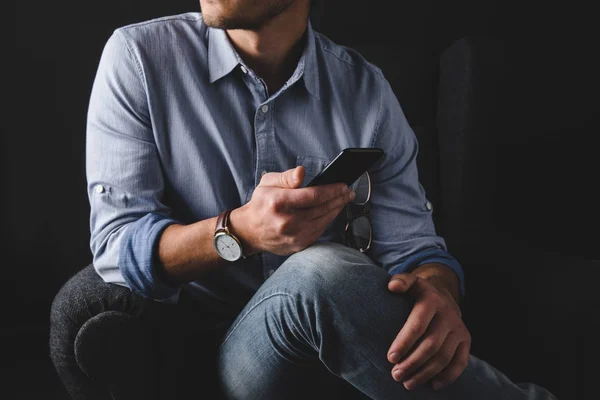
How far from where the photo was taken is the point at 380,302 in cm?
97

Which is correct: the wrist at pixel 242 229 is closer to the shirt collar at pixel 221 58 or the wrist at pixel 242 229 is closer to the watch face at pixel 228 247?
the watch face at pixel 228 247

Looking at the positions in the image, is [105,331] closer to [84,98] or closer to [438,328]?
[438,328]

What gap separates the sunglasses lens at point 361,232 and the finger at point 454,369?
396mm

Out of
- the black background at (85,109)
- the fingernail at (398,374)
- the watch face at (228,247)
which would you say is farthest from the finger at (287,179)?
the black background at (85,109)

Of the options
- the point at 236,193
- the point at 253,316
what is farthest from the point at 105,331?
the point at 236,193

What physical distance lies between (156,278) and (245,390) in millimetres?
241

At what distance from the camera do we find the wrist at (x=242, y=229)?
1.04m

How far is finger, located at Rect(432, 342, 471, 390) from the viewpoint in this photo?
99 centimetres

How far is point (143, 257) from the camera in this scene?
1.08m

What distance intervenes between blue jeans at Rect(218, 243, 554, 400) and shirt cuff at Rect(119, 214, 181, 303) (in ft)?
0.55

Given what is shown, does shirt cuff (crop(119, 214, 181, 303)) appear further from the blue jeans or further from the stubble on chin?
the stubble on chin

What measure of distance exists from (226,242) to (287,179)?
16 centimetres

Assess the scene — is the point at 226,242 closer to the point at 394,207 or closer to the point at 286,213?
the point at 286,213

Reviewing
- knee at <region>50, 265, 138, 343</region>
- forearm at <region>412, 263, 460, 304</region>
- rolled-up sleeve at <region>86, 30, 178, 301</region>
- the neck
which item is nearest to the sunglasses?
forearm at <region>412, 263, 460, 304</region>
